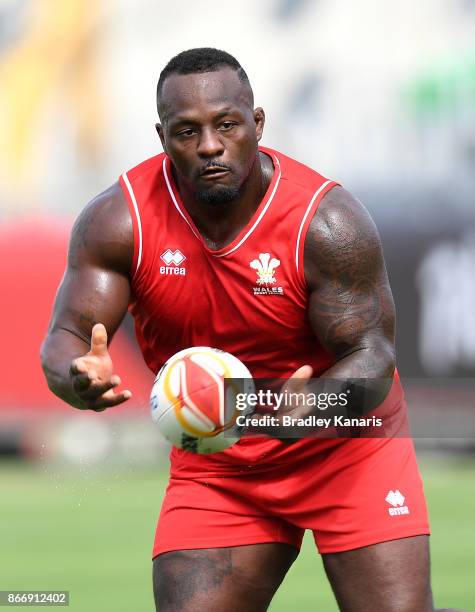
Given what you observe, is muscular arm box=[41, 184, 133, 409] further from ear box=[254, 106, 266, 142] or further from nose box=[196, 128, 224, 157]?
ear box=[254, 106, 266, 142]

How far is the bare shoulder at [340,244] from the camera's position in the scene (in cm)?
611

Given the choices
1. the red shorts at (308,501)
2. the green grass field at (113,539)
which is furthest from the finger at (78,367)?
the green grass field at (113,539)

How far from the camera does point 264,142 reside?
18906 millimetres

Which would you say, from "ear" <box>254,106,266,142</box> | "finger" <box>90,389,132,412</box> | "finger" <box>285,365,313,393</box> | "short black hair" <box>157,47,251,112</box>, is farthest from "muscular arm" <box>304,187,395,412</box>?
"finger" <box>90,389,132,412</box>

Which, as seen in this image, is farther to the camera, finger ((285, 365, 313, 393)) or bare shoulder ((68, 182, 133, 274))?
bare shoulder ((68, 182, 133, 274))

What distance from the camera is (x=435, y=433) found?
1817cm

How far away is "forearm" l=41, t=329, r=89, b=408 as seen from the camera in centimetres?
600

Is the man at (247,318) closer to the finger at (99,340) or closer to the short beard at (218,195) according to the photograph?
the short beard at (218,195)

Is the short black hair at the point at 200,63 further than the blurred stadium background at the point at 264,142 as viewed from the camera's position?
No

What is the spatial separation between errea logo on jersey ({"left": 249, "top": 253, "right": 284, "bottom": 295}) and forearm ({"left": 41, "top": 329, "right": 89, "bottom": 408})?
80cm

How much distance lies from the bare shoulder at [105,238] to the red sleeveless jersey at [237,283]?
4cm

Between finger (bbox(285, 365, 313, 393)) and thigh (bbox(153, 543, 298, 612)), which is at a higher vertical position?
finger (bbox(285, 365, 313, 393))

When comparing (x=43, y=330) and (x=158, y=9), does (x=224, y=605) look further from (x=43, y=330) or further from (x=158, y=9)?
(x=158, y=9)

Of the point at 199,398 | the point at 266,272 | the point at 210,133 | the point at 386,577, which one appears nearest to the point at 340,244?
the point at 266,272
